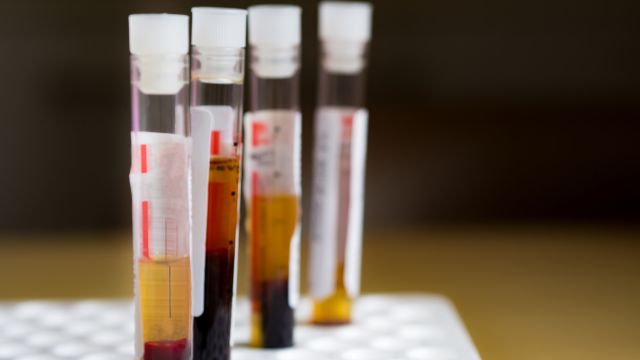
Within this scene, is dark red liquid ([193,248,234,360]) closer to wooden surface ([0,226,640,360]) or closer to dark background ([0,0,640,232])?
wooden surface ([0,226,640,360])

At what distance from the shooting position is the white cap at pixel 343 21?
794 mm

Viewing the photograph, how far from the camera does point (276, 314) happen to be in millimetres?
762

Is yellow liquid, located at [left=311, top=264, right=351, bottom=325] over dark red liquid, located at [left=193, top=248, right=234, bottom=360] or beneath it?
beneath

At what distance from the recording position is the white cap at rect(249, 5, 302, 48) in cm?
72

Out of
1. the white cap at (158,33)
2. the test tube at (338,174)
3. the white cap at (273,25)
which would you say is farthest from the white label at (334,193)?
the white cap at (158,33)

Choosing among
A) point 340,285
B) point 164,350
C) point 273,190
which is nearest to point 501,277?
point 340,285

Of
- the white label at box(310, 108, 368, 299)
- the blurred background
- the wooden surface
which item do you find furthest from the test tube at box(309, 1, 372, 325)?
the blurred background

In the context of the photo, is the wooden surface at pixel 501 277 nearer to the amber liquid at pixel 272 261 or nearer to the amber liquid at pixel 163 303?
the amber liquid at pixel 272 261

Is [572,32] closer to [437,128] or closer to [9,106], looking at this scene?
[437,128]

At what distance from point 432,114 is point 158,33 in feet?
3.57

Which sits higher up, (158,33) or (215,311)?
(158,33)

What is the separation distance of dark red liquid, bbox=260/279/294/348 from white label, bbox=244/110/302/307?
0.26 ft

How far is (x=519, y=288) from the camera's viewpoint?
1037mm

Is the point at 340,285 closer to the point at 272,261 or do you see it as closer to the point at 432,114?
the point at 272,261
